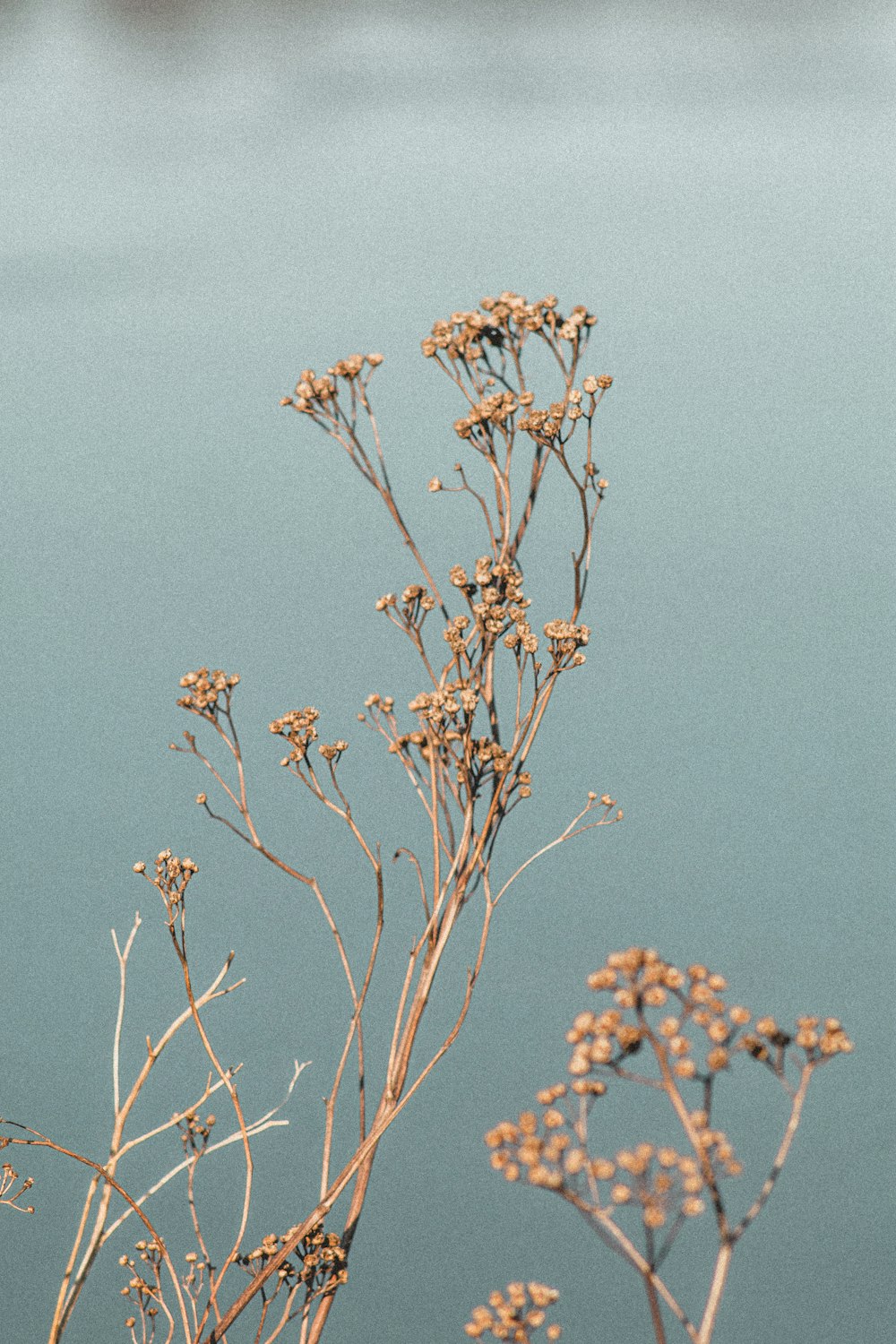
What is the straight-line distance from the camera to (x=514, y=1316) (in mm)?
581

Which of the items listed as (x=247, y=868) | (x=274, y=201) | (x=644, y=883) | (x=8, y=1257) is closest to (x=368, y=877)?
(x=247, y=868)

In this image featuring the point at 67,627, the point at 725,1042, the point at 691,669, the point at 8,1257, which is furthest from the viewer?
the point at 691,669

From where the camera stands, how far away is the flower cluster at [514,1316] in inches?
22.6

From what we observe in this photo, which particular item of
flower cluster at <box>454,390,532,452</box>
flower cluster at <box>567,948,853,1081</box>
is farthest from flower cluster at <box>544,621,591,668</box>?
flower cluster at <box>567,948,853,1081</box>

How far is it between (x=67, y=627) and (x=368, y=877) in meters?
0.94

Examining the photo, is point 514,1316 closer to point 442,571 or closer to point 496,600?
point 496,600

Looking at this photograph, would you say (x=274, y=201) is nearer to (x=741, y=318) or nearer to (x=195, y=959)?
(x=741, y=318)

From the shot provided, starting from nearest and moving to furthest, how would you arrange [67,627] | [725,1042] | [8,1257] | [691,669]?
1. [725,1042]
2. [8,1257]
3. [67,627]
4. [691,669]

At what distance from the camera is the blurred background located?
122 inches

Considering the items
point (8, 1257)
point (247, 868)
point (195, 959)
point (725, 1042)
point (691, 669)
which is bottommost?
point (725, 1042)

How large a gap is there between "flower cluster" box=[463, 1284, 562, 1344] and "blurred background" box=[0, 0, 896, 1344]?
8.37ft

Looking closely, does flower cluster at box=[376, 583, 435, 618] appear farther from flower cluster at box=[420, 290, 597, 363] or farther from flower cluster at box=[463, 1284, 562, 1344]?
flower cluster at box=[463, 1284, 562, 1344]

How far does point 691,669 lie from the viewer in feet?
11.2

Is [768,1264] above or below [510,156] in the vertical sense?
below
